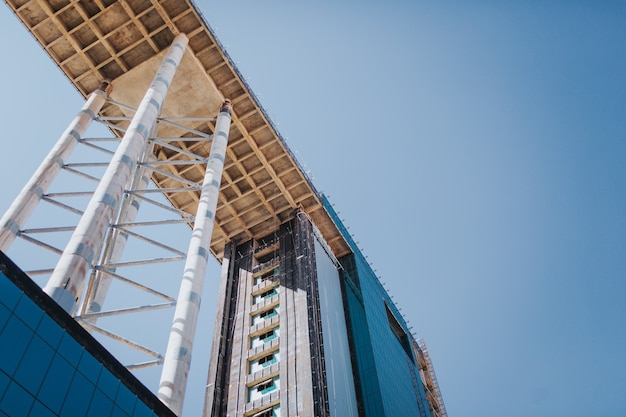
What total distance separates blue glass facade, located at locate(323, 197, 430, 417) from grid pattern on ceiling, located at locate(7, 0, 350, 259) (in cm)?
863

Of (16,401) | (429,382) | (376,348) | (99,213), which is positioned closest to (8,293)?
(16,401)

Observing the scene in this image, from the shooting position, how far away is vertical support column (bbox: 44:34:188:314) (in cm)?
2297

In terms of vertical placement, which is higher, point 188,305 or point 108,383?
point 188,305

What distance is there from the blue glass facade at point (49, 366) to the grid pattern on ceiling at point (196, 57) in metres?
31.8

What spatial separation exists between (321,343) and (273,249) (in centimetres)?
1537

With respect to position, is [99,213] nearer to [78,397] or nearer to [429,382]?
[78,397]

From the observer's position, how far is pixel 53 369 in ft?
58.4

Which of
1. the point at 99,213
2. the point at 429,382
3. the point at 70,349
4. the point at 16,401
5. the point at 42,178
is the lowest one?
the point at 16,401

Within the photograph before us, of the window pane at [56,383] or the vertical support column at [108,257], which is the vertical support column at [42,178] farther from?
the window pane at [56,383]

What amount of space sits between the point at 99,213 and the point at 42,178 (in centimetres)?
907

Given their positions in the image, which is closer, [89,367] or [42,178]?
[89,367]

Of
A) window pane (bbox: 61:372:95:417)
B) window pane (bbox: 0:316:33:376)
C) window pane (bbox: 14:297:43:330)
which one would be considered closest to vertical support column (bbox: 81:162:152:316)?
window pane (bbox: 61:372:95:417)

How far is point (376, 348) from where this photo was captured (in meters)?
54.5

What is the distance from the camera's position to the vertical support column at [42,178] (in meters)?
29.7
